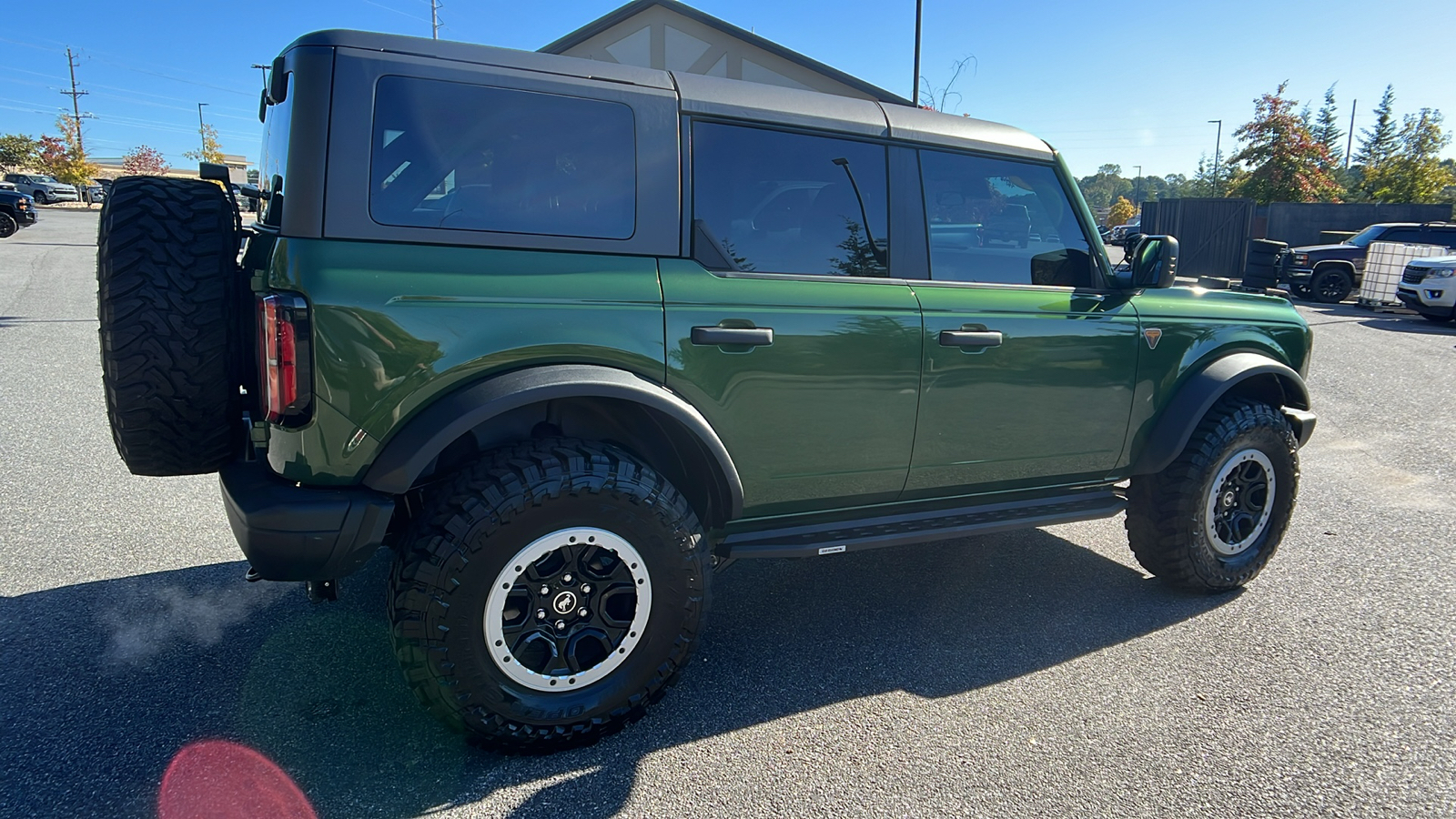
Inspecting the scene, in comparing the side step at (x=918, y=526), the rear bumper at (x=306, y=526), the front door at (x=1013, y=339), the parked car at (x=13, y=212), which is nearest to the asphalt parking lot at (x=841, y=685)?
the side step at (x=918, y=526)

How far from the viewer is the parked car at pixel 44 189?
47019mm

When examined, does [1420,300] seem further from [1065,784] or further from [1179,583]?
[1065,784]

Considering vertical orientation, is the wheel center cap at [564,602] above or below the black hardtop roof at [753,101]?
below

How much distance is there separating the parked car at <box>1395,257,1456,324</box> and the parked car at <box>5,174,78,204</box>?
57254 millimetres

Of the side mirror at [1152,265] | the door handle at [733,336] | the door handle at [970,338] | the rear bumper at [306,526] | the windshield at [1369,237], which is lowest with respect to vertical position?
the rear bumper at [306,526]

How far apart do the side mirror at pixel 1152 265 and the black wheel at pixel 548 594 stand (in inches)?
89.3

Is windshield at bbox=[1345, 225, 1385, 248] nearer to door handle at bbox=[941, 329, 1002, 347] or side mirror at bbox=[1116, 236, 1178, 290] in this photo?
side mirror at bbox=[1116, 236, 1178, 290]

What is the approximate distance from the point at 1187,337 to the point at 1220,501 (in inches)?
31.0

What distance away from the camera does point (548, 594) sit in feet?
8.76

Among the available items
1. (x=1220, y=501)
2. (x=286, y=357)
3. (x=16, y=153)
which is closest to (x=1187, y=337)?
(x=1220, y=501)

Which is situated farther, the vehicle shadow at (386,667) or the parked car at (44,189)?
the parked car at (44,189)

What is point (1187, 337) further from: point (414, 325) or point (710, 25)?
point (710, 25)

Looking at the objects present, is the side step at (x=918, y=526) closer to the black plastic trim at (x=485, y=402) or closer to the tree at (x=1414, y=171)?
the black plastic trim at (x=485, y=402)

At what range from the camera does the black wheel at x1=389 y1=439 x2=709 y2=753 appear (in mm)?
2518
